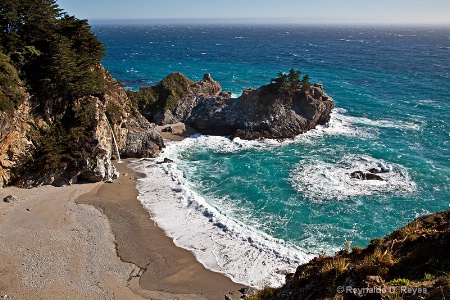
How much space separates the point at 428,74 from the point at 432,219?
97614mm

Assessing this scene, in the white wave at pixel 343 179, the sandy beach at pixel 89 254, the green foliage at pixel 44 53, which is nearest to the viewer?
the sandy beach at pixel 89 254

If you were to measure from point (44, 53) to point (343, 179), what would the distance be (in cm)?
3449

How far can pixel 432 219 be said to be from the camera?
1202 centimetres

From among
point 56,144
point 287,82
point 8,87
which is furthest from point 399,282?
point 287,82

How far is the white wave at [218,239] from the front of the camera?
2430 cm

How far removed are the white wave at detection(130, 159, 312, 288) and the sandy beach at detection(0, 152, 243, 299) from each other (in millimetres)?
983

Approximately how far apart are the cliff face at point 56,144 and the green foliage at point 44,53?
128 centimetres

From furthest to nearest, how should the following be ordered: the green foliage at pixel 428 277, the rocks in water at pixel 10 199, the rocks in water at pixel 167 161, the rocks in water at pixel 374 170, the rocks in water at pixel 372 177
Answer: the rocks in water at pixel 167 161 → the rocks in water at pixel 374 170 → the rocks in water at pixel 372 177 → the rocks in water at pixel 10 199 → the green foliage at pixel 428 277

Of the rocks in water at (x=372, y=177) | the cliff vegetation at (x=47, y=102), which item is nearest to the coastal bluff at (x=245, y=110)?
the rocks in water at (x=372, y=177)

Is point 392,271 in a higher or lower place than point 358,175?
higher

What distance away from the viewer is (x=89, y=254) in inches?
966

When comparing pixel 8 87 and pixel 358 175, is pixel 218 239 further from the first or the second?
pixel 8 87

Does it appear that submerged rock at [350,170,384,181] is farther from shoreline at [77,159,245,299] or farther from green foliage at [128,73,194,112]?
green foliage at [128,73,194,112]

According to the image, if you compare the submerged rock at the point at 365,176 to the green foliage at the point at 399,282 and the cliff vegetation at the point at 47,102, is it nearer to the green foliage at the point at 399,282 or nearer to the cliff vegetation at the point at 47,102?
the cliff vegetation at the point at 47,102
